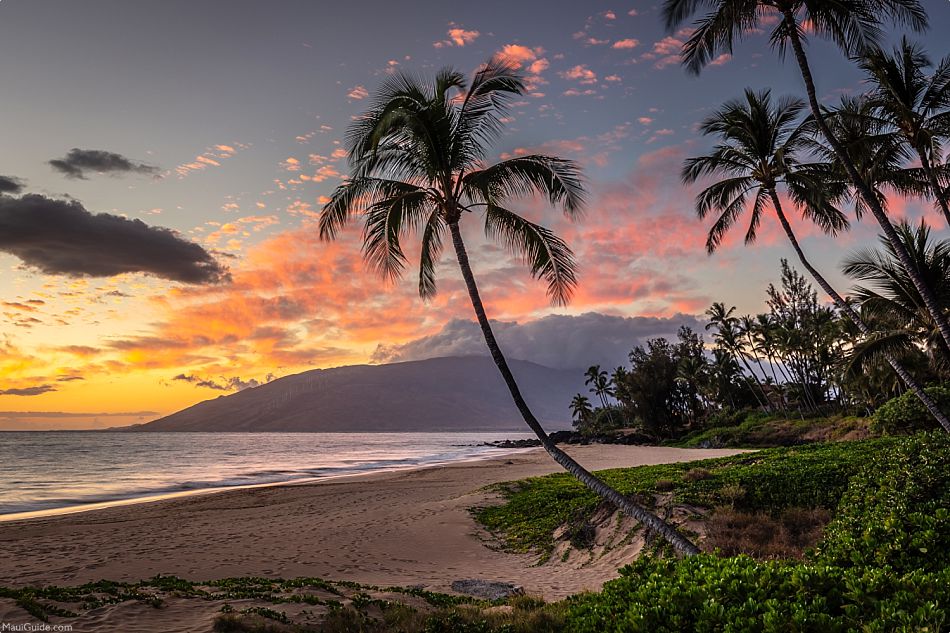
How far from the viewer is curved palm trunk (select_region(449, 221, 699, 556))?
8.32m

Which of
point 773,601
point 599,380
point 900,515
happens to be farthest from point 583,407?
point 773,601

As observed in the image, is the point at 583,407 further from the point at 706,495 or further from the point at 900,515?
the point at 900,515

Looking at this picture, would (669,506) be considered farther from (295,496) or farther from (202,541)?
(295,496)

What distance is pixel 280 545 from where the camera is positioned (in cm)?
1389

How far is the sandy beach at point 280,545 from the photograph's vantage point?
1098cm

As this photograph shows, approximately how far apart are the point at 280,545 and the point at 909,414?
25512 mm

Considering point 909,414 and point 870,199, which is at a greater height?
point 870,199

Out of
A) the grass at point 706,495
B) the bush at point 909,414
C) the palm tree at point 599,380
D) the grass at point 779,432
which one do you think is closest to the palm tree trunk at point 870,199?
the grass at point 706,495

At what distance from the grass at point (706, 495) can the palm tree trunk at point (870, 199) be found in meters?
4.09

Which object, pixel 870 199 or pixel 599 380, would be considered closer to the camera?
pixel 870 199

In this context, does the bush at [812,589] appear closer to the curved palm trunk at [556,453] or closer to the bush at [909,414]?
the curved palm trunk at [556,453]

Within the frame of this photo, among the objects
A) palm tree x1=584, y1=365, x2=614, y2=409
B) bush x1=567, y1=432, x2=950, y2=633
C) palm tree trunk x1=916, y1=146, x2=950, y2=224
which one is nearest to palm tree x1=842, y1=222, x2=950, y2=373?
palm tree trunk x1=916, y1=146, x2=950, y2=224

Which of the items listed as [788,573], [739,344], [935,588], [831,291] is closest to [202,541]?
[788,573]

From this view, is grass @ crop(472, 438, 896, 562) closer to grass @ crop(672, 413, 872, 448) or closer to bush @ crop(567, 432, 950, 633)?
bush @ crop(567, 432, 950, 633)
